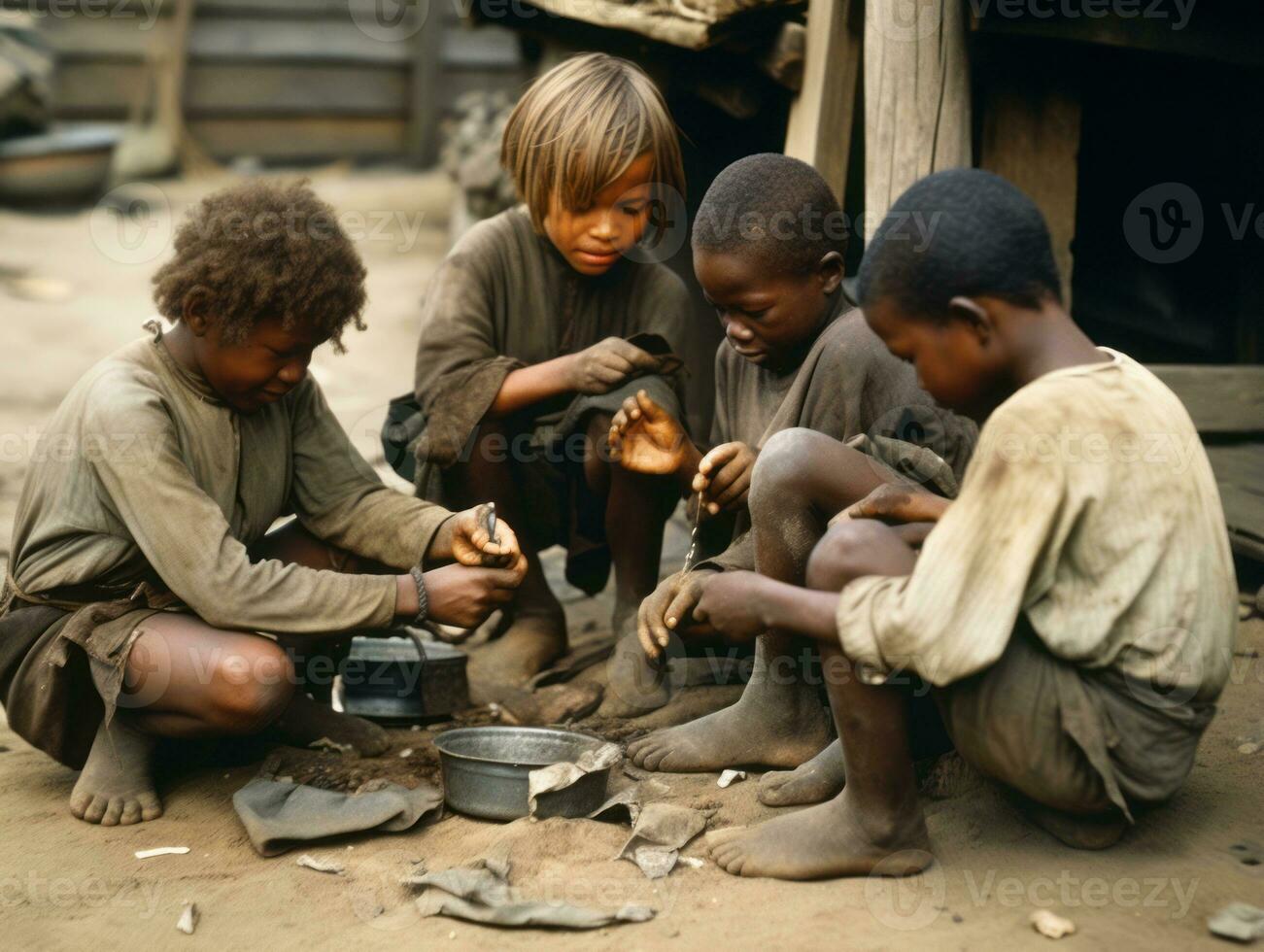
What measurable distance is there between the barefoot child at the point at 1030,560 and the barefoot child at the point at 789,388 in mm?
588

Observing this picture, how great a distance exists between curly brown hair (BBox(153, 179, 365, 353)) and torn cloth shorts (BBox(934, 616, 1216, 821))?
153 centimetres

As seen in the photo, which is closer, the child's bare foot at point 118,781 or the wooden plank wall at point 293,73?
the child's bare foot at point 118,781

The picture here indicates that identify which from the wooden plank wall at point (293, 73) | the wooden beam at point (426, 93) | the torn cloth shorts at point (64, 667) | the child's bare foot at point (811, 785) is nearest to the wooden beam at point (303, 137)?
the wooden plank wall at point (293, 73)

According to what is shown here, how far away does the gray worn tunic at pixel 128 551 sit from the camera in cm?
296

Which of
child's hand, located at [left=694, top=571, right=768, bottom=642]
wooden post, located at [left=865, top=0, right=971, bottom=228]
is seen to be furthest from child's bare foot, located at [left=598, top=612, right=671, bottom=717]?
wooden post, located at [left=865, top=0, right=971, bottom=228]

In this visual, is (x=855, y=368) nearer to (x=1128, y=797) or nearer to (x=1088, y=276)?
(x=1128, y=797)

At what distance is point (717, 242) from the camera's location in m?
3.15

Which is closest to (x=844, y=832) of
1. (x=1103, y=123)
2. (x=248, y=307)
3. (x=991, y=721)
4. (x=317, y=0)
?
(x=991, y=721)

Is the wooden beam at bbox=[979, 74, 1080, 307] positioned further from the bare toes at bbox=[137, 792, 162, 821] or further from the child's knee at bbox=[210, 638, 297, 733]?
the bare toes at bbox=[137, 792, 162, 821]

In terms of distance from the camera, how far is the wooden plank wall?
1238 centimetres

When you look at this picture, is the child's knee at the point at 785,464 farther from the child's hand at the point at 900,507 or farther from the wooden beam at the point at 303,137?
the wooden beam at the point at 303,137

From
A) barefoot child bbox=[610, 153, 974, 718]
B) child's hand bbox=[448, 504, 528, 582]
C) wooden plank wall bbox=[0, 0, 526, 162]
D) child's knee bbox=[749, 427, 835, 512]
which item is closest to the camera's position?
child's knee bbox=[749, 427, 835, 512]

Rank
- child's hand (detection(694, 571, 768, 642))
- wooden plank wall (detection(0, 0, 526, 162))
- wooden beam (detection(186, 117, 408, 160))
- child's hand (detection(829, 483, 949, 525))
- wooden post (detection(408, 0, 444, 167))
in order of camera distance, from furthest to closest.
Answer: wooden post (detection(408, 0, 444, 167)), wooden beam (detection(186, 117, 408, 160)), wooden plank wall (detection(0, 0, 526, 162)), child's hand (detection(829, 483, 949, 525)), child's hand (detection(694, 571, 768, 642))

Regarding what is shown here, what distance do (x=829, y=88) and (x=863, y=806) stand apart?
239cm
